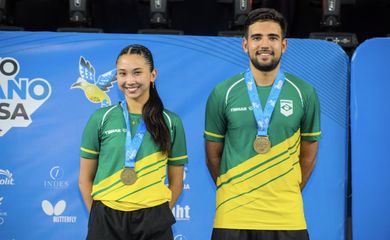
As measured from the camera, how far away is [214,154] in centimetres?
263

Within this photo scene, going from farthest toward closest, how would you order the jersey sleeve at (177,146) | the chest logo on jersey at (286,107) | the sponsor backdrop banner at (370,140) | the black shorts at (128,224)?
the sponsor backdrop banner at (370,140) → the jersey sleeve at (177,146) → the chest logo on jersey at (286,107) → the black shorts at (128,224)

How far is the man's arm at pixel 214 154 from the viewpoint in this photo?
260cm

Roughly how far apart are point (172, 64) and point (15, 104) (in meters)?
1.16

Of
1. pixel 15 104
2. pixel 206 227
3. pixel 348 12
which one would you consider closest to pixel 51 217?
pixel 15 104

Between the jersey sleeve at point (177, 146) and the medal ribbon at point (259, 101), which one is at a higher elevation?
the medal ribbon at point (259, 101)

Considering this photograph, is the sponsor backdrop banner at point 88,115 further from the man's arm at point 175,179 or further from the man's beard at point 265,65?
the man's beard at point 265,65

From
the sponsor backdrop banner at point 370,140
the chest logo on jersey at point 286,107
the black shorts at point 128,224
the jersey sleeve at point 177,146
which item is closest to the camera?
the black shorts at point 128,224

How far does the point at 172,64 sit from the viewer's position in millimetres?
3631

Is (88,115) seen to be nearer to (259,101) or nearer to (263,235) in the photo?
(259,101)

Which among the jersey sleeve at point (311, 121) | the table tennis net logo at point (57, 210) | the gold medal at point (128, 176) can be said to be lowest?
the table tennis net logo at point (57, 210)

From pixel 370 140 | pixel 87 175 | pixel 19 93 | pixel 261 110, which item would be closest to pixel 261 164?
pixel 261 110

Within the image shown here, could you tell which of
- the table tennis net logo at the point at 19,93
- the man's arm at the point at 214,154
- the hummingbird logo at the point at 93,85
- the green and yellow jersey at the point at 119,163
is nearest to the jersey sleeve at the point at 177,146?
the green and yellow jersey at the point at 119,163

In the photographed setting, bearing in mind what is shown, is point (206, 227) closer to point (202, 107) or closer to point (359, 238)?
point (202, 107)

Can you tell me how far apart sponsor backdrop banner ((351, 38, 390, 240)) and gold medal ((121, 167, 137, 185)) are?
70.8 inches
